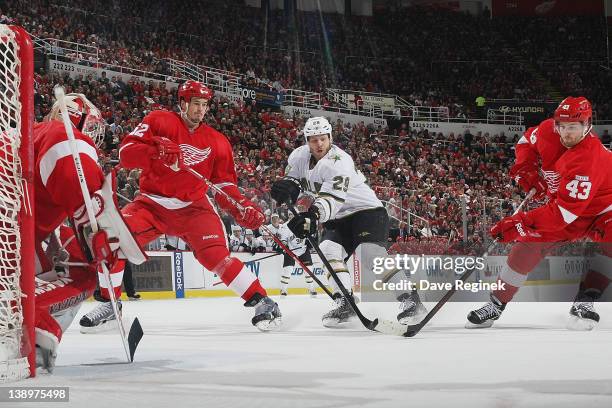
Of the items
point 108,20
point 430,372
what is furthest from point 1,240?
point 108,20

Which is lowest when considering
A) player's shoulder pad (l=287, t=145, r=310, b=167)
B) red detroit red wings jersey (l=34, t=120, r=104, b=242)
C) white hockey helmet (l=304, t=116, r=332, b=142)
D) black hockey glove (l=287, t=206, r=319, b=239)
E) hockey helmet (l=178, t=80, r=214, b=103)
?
black hockey glove (l=287, t=206, r=319, b=239)

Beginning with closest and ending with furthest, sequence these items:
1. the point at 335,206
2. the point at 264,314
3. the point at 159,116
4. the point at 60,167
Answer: the point at 60,167 → the point at 264,314 → the point at 159,116 → the point at 335,206

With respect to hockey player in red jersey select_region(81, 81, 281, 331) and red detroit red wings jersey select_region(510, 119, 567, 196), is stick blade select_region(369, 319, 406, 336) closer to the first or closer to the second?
hockey player in red jersey select_region(81, 81, 281, 331)

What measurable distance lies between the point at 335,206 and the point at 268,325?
816 millimetres

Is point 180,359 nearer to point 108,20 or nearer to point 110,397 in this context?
point 110,397

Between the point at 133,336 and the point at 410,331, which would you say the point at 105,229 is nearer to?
the point at 133,336

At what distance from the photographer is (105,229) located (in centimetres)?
247

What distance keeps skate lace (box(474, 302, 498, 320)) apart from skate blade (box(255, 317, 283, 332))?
3.62 ft

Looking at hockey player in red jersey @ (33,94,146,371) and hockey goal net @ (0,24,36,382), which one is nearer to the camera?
hockey goal net @ (0,24,36,382)

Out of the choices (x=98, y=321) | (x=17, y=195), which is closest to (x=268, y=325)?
(x=98, y=321)

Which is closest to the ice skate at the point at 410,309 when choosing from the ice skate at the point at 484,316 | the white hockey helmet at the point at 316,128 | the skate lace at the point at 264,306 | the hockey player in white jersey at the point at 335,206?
the hockey player in white jersey at the point at 335,206

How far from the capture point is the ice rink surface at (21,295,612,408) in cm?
197

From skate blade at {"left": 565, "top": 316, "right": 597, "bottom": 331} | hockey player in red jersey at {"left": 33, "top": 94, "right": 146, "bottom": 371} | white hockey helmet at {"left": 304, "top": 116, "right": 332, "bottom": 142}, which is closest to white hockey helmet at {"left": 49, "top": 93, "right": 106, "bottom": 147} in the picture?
hockey player in red jersey at {"left": 33, "top": 94, "right": 146, "bottom": 371}

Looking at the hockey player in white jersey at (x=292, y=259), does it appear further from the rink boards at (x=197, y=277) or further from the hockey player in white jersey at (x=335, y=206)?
the hockey player in white jersey at (x=335, y=206)
